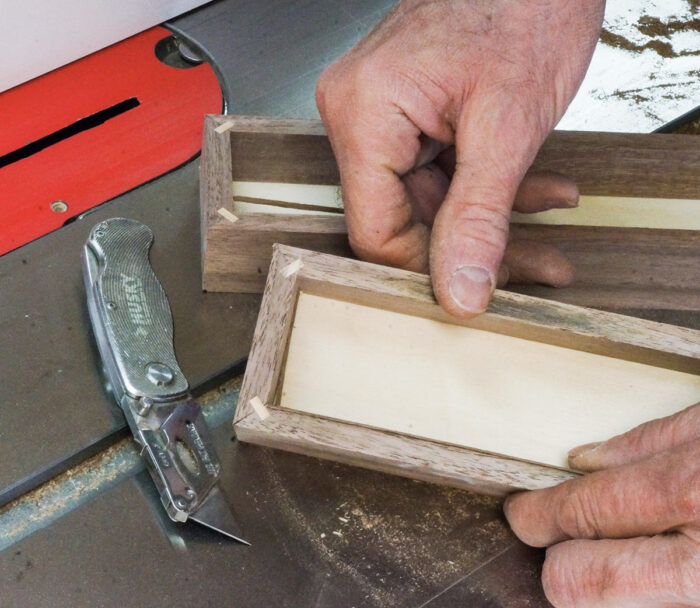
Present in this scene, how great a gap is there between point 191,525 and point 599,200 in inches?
32.1

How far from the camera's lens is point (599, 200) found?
3.88 ft

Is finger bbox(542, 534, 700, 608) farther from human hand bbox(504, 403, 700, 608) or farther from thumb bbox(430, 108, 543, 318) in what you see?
thumb bbox(430, 108, 543, 318)

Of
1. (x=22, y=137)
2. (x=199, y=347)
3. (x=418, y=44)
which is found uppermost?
(x=418, y=44)

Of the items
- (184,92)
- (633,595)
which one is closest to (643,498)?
(633,595)

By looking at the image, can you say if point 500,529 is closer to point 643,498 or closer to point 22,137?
point 643,498

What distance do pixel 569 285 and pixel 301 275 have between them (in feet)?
1.54

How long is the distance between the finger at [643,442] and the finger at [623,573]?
0.09 metres

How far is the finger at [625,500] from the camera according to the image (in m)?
0.77

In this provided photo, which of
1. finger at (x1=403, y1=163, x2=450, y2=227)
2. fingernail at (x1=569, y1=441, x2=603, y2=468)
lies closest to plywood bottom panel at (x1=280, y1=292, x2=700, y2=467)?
fingernail at (x1=569, y1=441, x2=603, y2=468)

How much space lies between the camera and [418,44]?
1.00 meters

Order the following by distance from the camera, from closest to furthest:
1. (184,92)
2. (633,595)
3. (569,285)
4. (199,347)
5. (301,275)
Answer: (633,595) < (301,275) < (199,347) < (569,285) < (184,92)

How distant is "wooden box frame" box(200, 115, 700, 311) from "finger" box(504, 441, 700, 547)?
1.20 feet

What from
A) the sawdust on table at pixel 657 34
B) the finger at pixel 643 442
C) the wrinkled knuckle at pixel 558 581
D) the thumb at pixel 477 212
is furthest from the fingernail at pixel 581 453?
the sawdust on table at pixel 657 34

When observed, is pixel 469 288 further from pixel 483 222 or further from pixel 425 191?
pixel 425 191
